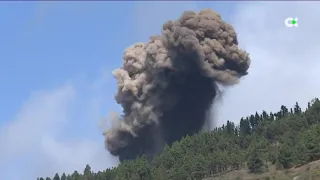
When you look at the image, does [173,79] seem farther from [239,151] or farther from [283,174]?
[283,174]

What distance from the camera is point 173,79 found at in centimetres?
14512

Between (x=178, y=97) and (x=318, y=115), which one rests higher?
(x=178, y=97)

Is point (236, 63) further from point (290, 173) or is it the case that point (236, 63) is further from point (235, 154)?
point (290, 173)

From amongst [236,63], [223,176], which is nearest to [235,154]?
[223,176]

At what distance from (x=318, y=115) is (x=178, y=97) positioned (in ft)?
102

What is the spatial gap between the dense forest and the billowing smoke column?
8.84 m

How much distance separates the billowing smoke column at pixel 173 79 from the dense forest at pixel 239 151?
29.0ft

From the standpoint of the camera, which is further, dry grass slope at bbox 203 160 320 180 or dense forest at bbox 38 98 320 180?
dense forest at bbox 38 98 320 180

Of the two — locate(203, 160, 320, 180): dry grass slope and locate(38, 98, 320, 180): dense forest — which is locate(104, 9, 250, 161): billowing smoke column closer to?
locate(38, 98, 320, 180): dense forest

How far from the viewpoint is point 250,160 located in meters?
116

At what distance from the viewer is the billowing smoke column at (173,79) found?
141 m

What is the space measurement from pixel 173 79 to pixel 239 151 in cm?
2691

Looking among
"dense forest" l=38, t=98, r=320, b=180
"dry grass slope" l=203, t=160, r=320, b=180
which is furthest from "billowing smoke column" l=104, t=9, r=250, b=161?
"dry grass slope" l=203, t=160, r=320, b=180

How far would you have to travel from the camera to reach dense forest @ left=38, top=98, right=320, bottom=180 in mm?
112500
